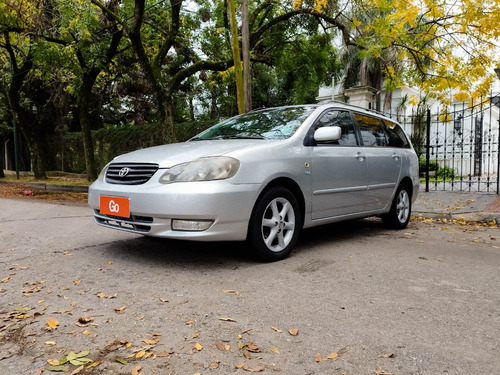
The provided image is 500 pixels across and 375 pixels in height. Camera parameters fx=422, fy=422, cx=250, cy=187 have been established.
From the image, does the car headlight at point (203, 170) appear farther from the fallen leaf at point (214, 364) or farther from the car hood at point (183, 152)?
the fallen leaf at point (214, 364)

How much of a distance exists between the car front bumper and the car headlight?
6 cm

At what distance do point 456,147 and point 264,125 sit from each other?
1876 centimetres

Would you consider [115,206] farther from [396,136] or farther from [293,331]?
[396,136]

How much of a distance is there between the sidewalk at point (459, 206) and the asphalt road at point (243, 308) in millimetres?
2499

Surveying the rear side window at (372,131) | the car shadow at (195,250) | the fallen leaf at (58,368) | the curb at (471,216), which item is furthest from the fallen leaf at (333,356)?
the curb at (471,216)

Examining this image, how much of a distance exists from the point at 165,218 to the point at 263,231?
0.92 metres

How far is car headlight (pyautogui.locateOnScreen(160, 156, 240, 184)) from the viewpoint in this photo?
3.54 m

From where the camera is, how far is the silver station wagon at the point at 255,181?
3.50 m

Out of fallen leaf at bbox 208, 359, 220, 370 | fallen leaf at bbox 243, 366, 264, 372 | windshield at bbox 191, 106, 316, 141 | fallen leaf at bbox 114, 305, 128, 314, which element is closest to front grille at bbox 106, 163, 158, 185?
windshield at bbox 191, 106, 316, 141

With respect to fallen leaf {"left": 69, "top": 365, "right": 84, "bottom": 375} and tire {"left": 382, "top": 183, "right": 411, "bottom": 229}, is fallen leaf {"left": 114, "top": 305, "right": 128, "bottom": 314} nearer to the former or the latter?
fallen leaf {"left": 69, "top": 365, "right": 84, "bottom": 375}

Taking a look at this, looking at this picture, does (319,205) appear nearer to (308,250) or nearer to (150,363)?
(308,250)

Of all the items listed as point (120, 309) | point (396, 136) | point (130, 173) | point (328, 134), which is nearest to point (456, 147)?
point (396, 136)

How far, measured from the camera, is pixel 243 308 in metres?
2.75

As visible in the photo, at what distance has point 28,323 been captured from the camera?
8.23ft
